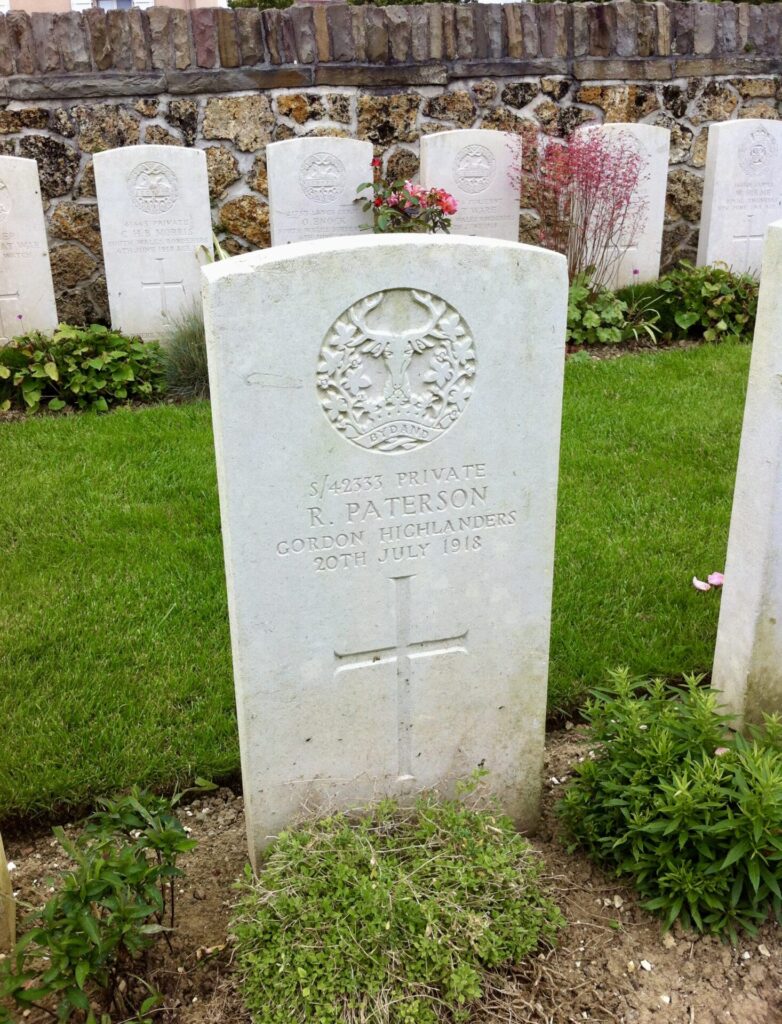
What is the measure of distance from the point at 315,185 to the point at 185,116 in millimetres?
1358

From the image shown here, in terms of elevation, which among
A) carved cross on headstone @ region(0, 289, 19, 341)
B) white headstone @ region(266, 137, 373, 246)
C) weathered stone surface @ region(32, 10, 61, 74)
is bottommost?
carved cross on headstone @ region(0, 289, 19, 341)

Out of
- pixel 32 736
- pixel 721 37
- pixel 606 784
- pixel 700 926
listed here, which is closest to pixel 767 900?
pixel 700 926

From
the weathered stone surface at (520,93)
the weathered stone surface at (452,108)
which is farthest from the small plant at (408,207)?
the weathered stone surface at (520,93)

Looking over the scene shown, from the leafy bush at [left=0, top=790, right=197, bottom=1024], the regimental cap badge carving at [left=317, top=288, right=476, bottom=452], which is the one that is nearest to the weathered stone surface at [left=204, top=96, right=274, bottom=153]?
the regimental cap badge carving at [left=317, top=288, right=476, bottom=452]

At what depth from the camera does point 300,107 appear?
25.5 ft

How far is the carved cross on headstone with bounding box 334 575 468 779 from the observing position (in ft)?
8.14

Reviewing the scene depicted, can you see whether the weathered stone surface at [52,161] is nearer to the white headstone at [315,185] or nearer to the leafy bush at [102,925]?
the white headstone at [315,185]

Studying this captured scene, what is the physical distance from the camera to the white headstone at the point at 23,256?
A: 668cm

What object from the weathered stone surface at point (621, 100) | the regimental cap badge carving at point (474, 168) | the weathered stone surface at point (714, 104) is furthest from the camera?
the weathered stone surface at point (714, 104)

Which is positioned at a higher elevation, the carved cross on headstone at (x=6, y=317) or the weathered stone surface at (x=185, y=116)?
the weathered stone surface at (x=185, y=116)

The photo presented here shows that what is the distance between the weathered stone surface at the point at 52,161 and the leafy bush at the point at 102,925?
658cm

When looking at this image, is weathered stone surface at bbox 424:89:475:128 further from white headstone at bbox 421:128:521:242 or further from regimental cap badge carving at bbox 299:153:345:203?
regimental cap badge carving at bbox 299:153:345:203

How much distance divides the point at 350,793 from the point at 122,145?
6.63 metres

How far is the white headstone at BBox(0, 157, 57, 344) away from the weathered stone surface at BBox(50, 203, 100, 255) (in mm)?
794
